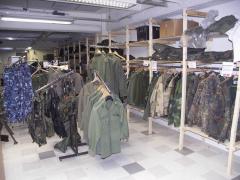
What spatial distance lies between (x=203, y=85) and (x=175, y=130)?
166 centimetres

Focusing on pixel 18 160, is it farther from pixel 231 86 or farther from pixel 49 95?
pixel 231 86

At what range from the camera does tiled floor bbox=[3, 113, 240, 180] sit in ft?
9.08

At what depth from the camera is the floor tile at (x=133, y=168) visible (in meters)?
2.87

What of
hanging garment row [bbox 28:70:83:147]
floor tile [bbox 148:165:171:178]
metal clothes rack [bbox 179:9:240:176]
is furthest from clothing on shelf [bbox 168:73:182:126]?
hanging garment row [bbox 28:70:83:147]

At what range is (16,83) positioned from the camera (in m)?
3.85

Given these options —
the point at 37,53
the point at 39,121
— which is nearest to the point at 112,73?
the point at 39,121

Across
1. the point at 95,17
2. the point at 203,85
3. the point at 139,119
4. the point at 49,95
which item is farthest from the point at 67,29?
the point at 203,85

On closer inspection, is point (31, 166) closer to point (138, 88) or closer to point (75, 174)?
point (75, 174)

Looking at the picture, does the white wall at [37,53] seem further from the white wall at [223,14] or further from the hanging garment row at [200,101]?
the white wall at [223,14]

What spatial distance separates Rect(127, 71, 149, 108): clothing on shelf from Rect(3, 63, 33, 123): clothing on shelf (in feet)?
6.40

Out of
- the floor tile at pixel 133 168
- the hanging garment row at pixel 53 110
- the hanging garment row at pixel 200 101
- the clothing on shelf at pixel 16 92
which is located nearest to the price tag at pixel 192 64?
the hanging garment row at pixel 200 101

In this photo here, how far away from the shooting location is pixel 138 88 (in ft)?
13.9

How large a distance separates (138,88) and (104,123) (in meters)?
1.77

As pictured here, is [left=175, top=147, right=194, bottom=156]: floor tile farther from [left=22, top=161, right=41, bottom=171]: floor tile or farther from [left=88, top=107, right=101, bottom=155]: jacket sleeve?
[left=22, top=161, right=41, bottom=171]: floor tile
